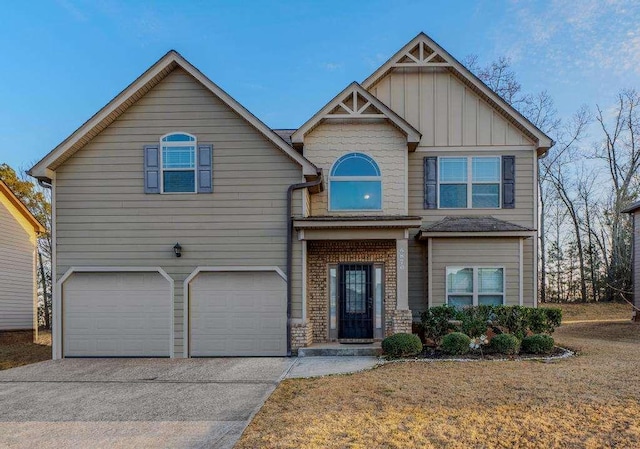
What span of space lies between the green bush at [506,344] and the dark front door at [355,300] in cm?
309

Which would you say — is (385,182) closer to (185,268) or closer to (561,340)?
(185,268)

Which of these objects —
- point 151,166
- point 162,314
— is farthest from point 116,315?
point 151,166

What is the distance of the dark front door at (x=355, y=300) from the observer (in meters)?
10.9

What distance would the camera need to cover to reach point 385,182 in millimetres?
10875

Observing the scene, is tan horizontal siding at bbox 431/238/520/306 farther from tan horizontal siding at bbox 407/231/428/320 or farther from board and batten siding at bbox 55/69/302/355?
board and batten siding at bbox 55/69/302/355

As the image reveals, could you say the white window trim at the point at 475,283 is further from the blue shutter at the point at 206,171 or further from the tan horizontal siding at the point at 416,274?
the blue shutter at the point at 206,171

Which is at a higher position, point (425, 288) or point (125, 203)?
point (125, 203)

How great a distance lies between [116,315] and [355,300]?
5961 millimetres

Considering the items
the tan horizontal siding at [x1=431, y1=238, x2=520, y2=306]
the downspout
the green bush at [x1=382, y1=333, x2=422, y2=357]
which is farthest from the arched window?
the green bush at [x1=382, y1=333, x2=422, y2=357]

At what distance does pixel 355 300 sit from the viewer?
1097 cm

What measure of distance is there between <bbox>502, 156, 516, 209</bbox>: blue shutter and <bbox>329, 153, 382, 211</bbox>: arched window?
12.2 feet

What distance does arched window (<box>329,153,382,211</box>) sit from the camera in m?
10.9

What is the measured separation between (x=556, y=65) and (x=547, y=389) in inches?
624

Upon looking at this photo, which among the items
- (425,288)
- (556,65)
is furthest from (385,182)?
(556,65)
